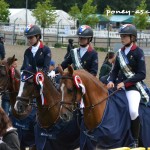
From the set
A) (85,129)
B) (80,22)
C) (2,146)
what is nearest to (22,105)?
(85,129)

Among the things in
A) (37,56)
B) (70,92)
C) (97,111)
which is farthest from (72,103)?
(37,56)

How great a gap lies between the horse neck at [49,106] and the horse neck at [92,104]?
25.8 inches

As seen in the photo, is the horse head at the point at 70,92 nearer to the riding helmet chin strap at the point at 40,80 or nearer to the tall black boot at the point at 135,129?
the riding helmet chin strap at the point at 40,80

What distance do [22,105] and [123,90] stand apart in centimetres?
→ 175

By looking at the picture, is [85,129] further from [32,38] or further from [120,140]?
[32,38]

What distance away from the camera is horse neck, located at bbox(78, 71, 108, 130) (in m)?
8.40

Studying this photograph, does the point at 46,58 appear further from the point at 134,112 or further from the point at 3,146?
the point at 3,146

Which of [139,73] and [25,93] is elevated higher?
[139,73]

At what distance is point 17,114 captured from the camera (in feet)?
32.3

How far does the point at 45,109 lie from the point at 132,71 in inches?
64.7

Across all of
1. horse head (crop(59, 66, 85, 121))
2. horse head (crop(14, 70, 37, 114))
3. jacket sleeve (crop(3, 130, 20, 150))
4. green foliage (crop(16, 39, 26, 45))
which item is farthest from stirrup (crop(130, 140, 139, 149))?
green foliage (crop(16, 39, 26, 45))

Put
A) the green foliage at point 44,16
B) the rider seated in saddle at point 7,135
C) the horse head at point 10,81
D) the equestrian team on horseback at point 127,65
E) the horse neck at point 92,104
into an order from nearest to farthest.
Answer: the rider seated in saddle at point 7,135
the horse neck at point 92,104
the equestrian team on horseback at point 127,65
the horse head at point 10,81
the green foliage at point 44,16

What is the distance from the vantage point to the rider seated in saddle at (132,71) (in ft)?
28.5

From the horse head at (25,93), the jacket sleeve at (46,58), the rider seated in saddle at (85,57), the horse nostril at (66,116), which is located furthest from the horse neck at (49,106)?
the jacket sleeve at (46,58)
